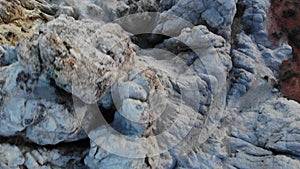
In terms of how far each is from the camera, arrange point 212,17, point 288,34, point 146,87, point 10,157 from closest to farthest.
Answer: point 10,157
point 146,87
point 212,17
point 288,34

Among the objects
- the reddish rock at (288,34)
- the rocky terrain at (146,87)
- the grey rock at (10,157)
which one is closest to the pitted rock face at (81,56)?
the rocky terrain at (146,87)

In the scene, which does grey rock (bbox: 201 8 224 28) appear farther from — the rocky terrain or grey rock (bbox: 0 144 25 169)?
grey rock (bbox: 0 144 25 169)

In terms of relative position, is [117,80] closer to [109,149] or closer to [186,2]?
[109,149]

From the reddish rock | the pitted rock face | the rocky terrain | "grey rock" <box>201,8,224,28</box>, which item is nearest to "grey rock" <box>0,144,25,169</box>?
the rocky terrain

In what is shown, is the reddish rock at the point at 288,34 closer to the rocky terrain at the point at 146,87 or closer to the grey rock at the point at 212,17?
the rocky terrain at the point at 146,87

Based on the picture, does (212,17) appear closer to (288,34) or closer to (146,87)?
(288,34)

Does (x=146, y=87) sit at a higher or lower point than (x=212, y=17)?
lower

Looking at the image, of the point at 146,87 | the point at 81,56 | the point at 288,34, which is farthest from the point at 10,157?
the point at 288,34
